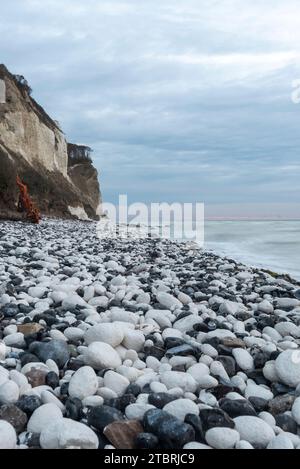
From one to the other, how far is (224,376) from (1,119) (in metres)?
25.4

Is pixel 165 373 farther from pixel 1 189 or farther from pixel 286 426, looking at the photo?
pixel 1 189

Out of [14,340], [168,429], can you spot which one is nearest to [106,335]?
[14,340]

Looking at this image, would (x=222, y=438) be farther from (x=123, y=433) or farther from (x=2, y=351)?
(x=2, y=351)

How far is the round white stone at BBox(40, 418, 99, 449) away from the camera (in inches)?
79.7

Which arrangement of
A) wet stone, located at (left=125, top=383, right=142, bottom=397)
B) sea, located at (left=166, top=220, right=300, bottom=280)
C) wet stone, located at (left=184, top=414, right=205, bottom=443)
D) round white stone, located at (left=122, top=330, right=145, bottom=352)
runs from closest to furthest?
wet stone, located at (left=184, top=414, right=205, bottom=443) < wet stone, located at (left=125, top=383, right=142, bottom=397) < round white stone, located at (left=122, top=330, right=145, bottom=352) < sea, located at (left=166, top=220, right=300, bottom=280)

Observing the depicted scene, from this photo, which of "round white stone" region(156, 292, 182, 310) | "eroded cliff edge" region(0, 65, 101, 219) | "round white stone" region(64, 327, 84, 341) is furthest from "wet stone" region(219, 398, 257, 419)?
"eroded cliff edge" region(0, 65, 101, 219)

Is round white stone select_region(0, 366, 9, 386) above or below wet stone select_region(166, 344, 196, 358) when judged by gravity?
above

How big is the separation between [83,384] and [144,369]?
551mm

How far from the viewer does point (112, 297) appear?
4.91 m

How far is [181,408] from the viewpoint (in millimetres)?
2361

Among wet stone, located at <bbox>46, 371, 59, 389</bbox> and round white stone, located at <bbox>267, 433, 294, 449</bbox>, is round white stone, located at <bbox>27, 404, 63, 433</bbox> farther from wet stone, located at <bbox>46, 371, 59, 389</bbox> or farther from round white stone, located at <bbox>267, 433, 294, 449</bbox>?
round white stone, located at <bbox>267, 433, 294, 449</bbox>

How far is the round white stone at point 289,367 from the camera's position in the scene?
2.90 metres

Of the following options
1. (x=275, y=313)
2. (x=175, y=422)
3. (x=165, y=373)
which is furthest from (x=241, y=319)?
(x=175, y=422)

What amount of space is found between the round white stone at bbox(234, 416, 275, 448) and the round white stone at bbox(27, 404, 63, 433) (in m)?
0.84
